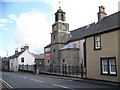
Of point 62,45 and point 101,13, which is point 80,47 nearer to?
point 62,45

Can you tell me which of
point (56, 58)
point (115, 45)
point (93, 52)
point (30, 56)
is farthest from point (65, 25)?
point (115, 45)

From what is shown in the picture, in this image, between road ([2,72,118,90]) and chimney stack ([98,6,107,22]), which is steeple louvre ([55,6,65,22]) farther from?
road ([2,72,118,90])

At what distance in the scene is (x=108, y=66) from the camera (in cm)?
2252

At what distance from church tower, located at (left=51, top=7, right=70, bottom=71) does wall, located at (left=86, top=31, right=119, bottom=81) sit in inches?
1155

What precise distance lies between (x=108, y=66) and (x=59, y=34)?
34.5 meters

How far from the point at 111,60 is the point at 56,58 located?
34.4m

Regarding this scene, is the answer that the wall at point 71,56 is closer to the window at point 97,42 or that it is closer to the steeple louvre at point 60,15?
the steeple louvre at point 60,15

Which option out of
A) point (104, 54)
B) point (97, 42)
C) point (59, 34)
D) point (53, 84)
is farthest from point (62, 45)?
point (53, 84)

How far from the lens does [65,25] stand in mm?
57250

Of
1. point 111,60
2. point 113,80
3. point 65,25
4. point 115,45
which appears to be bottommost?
point 113,80

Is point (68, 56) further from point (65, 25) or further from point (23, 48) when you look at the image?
point (23, 48)

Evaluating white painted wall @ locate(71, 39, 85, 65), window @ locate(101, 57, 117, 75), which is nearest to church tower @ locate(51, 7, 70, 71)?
white painted wall @ locate(71, 39, 85, 65)

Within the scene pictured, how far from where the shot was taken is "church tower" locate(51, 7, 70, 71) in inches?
2216

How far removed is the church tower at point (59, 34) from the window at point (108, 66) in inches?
1268
